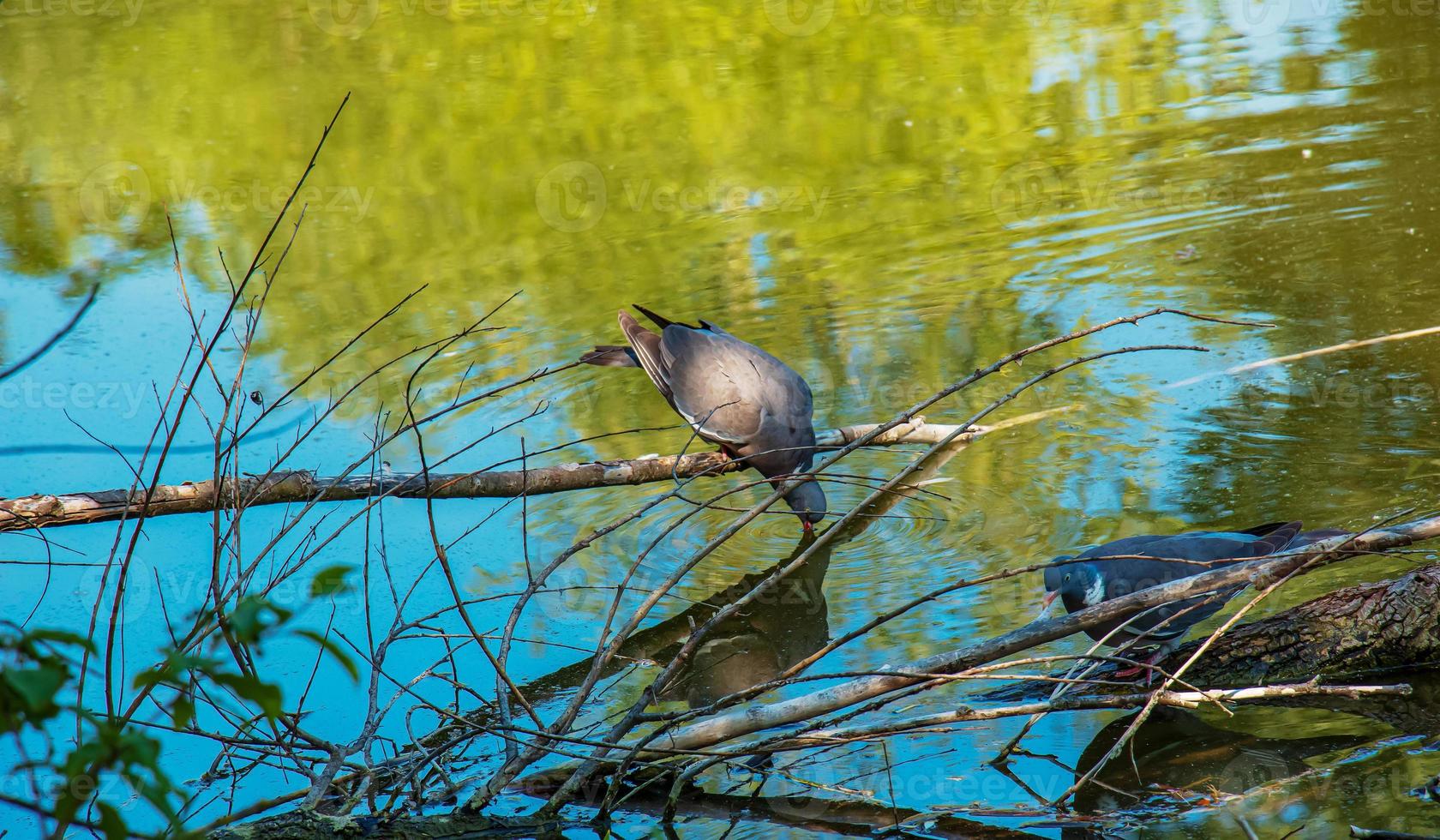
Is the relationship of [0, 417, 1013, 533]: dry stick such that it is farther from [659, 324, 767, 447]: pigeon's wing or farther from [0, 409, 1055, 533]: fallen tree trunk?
[659, 324, 767, 447]: pigeon's wing

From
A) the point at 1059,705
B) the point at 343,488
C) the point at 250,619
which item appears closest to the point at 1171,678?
the point at 1059,705

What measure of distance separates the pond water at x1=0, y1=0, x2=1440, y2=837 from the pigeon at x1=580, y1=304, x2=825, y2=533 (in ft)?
1.18

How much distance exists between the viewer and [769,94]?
39.2ft

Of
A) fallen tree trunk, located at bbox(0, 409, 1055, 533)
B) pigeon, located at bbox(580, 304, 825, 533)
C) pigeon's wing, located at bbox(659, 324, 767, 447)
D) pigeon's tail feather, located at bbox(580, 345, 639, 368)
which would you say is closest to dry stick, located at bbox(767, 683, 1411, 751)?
fallen tree trunk, located at bbox(0, 409, 1055, 533)

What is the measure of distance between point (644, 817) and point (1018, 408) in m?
3.29

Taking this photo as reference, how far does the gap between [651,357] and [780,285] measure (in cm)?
240

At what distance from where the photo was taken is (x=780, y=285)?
25.4ft

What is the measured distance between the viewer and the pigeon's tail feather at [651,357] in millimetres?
5465

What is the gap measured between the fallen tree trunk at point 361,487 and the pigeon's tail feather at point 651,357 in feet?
1.47

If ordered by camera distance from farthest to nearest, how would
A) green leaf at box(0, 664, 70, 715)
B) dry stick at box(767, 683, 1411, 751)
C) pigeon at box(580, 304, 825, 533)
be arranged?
1. pigeon at box(580, 304, 825, 533)
2. dry stick at box(767, 683, 1411, 751)
3. green leaf at box(0, 664, 70, 715)

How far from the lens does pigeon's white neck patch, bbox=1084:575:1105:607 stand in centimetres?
361

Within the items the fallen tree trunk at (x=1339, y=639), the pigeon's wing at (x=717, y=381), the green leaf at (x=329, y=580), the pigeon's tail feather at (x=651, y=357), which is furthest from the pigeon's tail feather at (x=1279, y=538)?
the green leaf at (x=329, y=580)

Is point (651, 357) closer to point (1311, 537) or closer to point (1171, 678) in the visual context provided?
point (1311, 537)

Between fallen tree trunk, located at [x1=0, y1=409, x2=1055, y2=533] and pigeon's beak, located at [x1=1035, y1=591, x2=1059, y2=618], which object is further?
fallen tree trunk, located at [x1=0, y1=409, x2=1055, y2=533]
